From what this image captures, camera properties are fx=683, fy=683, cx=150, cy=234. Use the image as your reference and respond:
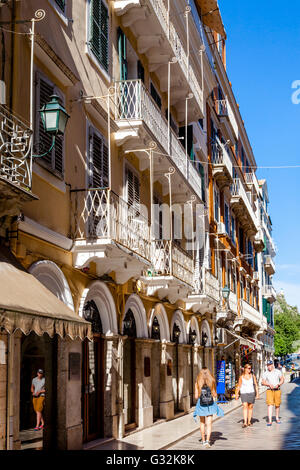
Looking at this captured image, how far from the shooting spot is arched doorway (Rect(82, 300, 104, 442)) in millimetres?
13195

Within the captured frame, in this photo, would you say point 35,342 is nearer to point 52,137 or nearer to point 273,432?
point 52,137

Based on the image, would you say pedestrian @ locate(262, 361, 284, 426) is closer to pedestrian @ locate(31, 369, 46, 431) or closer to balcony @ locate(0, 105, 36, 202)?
pedestrian @ locate(31, 369, 46, 431)

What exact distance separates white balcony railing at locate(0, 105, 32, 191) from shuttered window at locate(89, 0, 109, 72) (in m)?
5.06

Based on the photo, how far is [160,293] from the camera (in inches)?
740

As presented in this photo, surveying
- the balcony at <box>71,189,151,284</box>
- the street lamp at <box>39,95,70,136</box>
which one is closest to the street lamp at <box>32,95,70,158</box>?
the street lamp at <box>39,95,70,136</box>

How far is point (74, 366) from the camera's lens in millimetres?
12203

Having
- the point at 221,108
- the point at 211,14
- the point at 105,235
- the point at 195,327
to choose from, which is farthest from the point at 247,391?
the point at 221,108

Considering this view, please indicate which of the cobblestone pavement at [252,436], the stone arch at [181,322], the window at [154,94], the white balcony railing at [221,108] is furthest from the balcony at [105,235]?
the white balcony railing at [221,108]

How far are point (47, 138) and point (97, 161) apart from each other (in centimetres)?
261

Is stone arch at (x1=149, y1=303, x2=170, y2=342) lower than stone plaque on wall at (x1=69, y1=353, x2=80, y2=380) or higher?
higher

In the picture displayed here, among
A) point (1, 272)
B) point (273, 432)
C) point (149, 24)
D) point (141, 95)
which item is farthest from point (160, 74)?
point (1, 272)

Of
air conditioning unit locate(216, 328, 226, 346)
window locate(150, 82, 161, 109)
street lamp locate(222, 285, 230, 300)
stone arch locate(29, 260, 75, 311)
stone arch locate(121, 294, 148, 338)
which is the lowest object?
air conditioning unit locate(216, 328, 226, 346)

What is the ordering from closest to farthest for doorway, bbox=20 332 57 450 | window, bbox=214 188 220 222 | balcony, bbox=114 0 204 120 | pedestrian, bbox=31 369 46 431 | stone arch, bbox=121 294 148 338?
1. doorway, bbox=20 332 57 450
2. pedestrian, bbox=31 369 46 431
3. balcony, bbox=114 0 204 120
4. stone arch, bbox=121 294 148 338
5. window, bbox=214 188 220 222

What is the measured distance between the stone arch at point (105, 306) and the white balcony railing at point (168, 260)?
9.51ft
